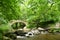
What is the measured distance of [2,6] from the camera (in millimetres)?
9359

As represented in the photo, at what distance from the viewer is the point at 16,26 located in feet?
131

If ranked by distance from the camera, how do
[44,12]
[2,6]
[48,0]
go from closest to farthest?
[2,6], [48,0], [44,12]

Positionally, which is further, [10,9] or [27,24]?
[27,24]

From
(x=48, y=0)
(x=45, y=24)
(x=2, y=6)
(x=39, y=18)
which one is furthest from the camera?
(x=45, y=24)

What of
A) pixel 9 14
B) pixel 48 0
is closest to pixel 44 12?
pixel 48 0

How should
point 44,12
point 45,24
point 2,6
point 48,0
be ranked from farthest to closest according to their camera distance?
point 45,24
point 44,12
point 48,0
point 2,6

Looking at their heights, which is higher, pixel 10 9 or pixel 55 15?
pixel 55 15

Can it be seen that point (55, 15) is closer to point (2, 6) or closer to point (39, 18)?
point (39, 18)

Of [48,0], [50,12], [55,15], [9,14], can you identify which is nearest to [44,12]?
[50,12]

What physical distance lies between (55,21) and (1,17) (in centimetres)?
2662

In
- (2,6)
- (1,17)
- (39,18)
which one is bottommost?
(1,17)

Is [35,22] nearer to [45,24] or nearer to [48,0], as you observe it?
[45,24]

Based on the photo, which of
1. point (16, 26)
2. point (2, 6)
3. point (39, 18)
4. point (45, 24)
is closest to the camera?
point (2, 6)

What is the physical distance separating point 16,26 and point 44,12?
36.9 ft
